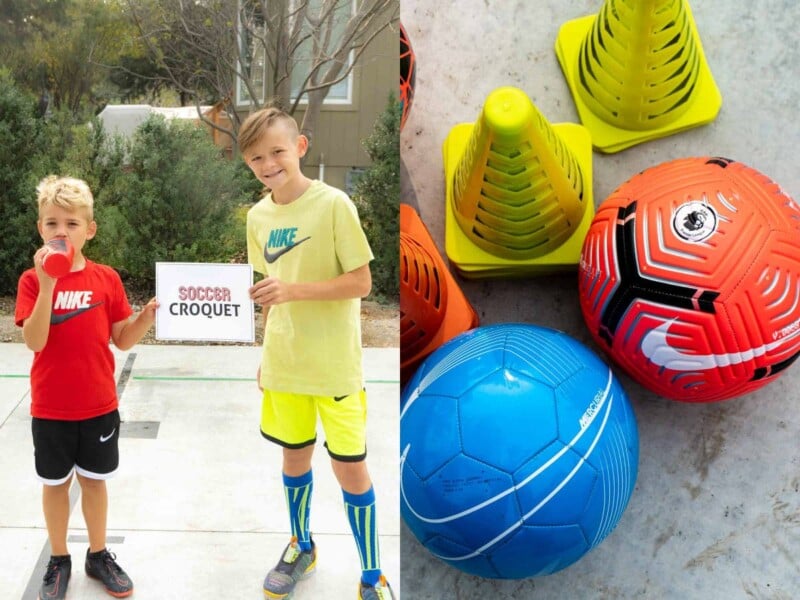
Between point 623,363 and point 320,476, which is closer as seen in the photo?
point 320,476

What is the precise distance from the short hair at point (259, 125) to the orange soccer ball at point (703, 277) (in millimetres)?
723

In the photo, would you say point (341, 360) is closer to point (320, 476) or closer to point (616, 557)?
point (320, 476)

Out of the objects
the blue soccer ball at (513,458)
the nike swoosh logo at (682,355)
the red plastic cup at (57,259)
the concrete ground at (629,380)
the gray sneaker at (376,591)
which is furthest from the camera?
the concrete ground at (629,380)

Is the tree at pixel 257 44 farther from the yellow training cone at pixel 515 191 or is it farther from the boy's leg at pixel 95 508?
the boy's leg at pixel 95 508

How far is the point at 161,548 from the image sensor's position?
1.24 m

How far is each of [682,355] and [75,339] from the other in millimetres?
1094

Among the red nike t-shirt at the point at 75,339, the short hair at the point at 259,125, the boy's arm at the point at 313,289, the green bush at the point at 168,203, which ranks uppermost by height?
the short hair at the point at 259,125

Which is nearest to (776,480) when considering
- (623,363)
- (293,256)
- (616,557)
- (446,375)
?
(616,557)

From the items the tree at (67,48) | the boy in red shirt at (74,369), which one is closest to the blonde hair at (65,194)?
the boy in red shirt at (74,369)

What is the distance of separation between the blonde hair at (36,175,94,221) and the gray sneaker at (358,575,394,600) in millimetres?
717

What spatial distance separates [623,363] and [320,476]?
0.75m

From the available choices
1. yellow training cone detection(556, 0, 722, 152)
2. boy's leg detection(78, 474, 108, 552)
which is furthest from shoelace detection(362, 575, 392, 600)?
yellow training cone detection(556, 0, 722, 152)

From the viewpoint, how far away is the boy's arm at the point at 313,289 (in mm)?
1181

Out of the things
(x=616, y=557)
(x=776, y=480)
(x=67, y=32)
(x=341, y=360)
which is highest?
(x=67, y=32)
